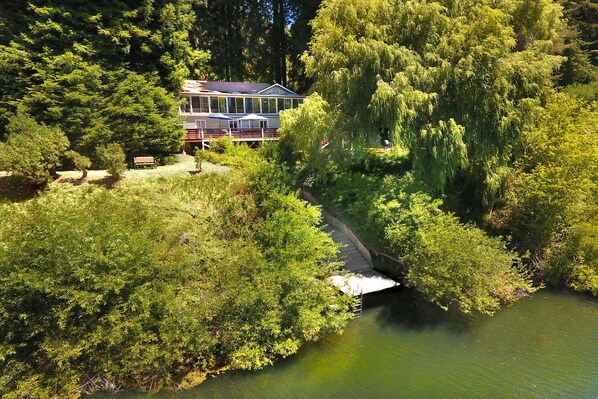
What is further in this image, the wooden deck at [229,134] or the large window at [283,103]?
the large window at [283,103]

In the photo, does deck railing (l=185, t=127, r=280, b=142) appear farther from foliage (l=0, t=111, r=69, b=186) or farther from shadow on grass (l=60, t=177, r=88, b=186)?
foliage (l=0, t=111, r=69, b=186)

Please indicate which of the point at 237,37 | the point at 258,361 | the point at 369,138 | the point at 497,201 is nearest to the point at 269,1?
the point at 237,37

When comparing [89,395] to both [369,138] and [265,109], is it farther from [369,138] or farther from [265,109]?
[265,109]

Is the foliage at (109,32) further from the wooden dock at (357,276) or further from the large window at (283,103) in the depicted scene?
the wooden dock at (357,276)

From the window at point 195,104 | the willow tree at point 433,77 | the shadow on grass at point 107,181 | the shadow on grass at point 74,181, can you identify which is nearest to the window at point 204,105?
the window at point 195,104

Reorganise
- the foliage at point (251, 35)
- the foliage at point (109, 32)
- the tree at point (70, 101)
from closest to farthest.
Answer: the tree at point (70, 101)
the foliage at point (109, 32)
the foliage at point (251, 35)

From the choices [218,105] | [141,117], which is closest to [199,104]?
[218,105]
